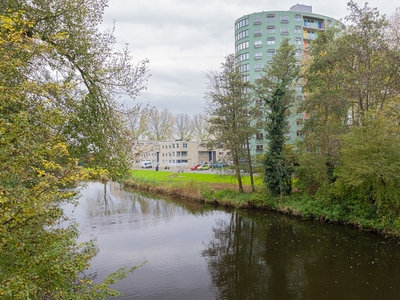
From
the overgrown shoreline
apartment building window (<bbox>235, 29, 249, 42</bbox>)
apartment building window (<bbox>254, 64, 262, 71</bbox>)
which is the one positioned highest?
apartment building window (<bbox>235, 29, 249, 42</bbox>)

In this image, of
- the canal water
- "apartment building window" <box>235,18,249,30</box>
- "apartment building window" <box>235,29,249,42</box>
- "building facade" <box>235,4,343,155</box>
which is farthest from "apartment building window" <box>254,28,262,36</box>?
the canal water

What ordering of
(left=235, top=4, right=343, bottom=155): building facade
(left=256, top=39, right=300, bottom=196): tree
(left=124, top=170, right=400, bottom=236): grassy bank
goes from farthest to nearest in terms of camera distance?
(left=235, top=4, right=343, bottom=155): building facade, (left=256, top=39, right=300, bottom=196): tree, (left=124, top=170, right=400, bottom=236): grassy bank

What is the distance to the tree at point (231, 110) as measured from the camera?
23.9 metres

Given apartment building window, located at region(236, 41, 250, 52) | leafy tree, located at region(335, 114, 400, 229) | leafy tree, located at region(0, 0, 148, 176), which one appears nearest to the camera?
leafy tree, located at region(0, 0, 148, 176)

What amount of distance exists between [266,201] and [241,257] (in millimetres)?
10143

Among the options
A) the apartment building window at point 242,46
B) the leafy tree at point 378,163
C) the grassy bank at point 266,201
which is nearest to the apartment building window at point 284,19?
the apartment building window at point 242,46

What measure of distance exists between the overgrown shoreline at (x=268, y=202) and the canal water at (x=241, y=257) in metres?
0.67

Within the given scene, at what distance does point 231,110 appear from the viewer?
80.2 ft

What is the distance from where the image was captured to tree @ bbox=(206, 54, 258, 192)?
23.9 m

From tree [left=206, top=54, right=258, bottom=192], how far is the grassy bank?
88.7 inches

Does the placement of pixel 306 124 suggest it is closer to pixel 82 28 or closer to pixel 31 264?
pixel 82 28

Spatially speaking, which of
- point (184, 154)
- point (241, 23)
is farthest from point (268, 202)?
point (184, 154)

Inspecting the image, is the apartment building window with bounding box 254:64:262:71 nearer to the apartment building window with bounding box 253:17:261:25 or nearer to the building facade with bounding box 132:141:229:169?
the apartment building window with bounding box 253:17:261:25

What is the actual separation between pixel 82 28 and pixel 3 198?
6474mm
